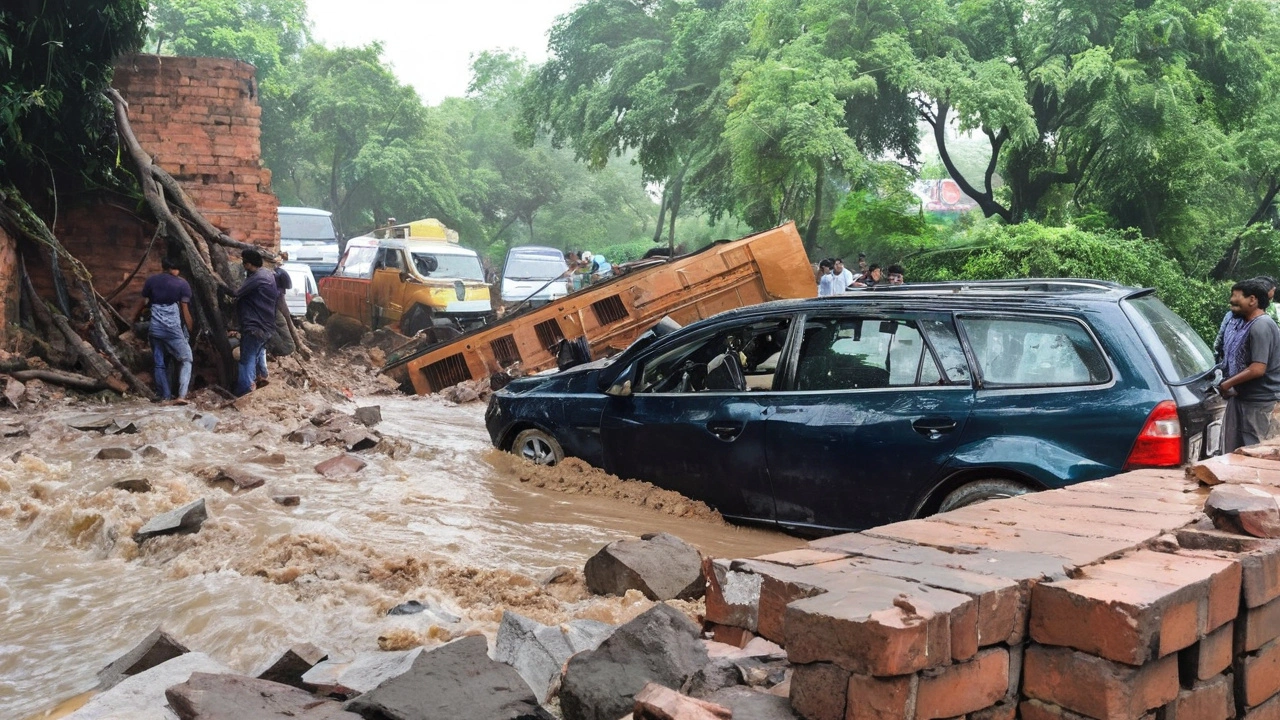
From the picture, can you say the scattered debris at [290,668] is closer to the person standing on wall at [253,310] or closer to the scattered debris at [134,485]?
the scattered debris at [134,485]

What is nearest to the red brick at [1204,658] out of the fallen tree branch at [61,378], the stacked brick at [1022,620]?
the stacked brick at [1022,620]

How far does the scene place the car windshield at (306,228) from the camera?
82.3 ft

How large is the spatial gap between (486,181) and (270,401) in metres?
40.3

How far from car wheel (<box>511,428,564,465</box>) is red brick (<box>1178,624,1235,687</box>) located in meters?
4.76

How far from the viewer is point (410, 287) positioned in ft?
60.7

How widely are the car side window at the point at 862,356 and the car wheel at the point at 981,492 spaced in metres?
0.57

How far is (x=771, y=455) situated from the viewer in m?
5.86

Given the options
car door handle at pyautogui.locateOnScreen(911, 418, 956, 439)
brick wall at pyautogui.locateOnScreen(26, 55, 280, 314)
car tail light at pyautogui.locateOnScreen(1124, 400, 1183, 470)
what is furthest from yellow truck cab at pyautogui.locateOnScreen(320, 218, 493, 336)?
car tail light at pyautogui.locateOnScreen(1124, 400, 1183, 470)

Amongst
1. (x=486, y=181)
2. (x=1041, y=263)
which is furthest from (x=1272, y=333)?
(x=486, y=181)

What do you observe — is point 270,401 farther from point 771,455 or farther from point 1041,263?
point 1041,263

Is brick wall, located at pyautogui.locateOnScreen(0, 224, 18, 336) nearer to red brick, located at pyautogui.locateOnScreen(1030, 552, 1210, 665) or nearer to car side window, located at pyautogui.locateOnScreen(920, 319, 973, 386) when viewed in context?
car side window, located at pyautogui.locateOnScreen(920, 319, 973, 386)

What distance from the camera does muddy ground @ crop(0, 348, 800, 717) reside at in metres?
4.30

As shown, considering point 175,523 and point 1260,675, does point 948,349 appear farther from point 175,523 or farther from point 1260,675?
point 175,523

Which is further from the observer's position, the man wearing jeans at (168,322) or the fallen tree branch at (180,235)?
the fallen tree branch at (180,235)
